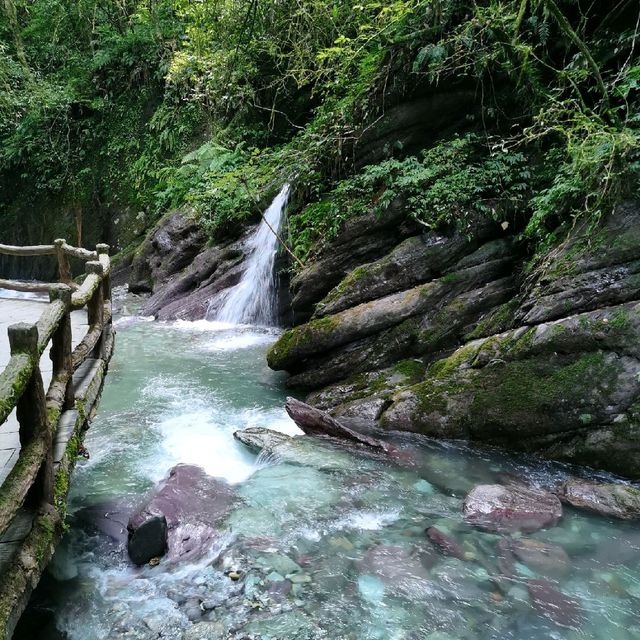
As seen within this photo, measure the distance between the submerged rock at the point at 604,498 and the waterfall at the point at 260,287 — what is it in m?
8.12

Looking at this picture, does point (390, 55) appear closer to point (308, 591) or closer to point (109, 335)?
point (109, 335)

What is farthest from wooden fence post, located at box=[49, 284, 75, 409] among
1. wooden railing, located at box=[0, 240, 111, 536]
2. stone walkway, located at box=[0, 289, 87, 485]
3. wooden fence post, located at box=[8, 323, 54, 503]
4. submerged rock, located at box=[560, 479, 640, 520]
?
submerged rock, located at box=[560, 479, 640, 520]

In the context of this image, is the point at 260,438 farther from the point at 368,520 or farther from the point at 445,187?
the point at 445,187

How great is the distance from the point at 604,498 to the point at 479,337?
9.22 feet

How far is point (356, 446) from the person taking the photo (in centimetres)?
650

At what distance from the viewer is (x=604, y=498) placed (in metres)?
5.27

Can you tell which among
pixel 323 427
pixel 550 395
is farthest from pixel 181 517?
pixel 550 395

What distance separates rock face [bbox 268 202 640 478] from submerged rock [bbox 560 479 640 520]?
51 cm

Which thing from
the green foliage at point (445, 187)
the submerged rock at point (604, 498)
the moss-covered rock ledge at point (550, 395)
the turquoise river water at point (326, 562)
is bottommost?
the turquoise river water at point (326, 562)

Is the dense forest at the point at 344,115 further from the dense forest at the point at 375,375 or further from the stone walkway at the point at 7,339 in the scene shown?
the stone walkway at the point at 7,339

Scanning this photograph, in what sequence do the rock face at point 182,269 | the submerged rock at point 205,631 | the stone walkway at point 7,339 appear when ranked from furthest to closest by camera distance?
the rock face at point 182,269 → the stone walkway at point 7,339 → the submerged rock at point 205,631

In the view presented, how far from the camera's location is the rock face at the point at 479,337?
20.0 feet

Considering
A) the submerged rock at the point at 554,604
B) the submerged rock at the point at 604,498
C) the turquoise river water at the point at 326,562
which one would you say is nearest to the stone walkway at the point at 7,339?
the turquoise river water at the point at 326,562

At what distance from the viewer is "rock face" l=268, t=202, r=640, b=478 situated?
239 inches
